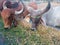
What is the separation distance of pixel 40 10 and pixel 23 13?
21 centimetres

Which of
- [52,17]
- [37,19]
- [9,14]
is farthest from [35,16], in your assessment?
[9,14]

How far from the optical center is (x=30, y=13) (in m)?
1.74

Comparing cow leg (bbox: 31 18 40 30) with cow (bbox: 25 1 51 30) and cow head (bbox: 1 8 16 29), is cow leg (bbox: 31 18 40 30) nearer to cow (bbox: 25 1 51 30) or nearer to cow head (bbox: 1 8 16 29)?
cow (bbox: 25 1 51 30)

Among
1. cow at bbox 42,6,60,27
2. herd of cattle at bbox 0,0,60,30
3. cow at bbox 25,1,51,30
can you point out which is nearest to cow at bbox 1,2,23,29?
herd of cattle at bbox 0,0,60,30

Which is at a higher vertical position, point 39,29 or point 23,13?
point 23,13

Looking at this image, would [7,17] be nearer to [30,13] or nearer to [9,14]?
[9,14]

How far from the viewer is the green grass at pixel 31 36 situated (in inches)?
66.9

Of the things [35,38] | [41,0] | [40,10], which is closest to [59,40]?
[35,38]

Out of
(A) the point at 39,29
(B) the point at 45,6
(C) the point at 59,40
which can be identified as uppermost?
(B) the point at 45,6

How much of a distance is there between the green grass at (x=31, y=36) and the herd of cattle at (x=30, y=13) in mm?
64

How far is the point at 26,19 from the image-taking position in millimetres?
1723

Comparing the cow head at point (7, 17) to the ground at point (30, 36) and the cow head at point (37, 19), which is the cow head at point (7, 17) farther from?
the cow head at point (37, 19)

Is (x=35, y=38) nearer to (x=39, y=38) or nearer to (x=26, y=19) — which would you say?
(x=39, y=38)

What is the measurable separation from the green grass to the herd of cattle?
64 mm
